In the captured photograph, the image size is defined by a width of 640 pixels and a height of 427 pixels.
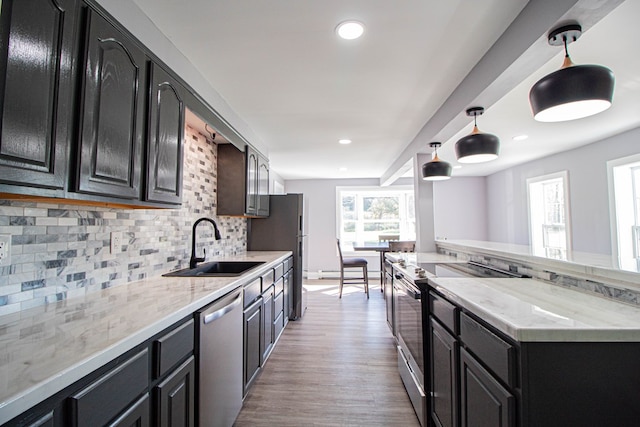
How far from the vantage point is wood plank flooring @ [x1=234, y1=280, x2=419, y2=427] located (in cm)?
194

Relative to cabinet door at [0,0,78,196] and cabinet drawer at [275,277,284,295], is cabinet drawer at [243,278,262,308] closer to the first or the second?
cabinet drawer at [275,277,284,295]

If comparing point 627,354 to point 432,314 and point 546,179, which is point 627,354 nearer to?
point 432,314

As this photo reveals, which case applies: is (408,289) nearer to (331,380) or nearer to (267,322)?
(331,380)

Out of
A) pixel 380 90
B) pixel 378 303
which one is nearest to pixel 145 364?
pixel 380 90

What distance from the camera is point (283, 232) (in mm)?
3975

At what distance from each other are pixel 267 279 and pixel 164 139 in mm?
1452

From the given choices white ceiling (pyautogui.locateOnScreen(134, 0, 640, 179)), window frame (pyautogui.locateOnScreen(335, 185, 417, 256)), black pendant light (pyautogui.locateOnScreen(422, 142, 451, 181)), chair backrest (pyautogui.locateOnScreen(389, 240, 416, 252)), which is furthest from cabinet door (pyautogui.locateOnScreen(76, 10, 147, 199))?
window frame (pyautogui.locateOnScreen(335, 185, 417, 256))

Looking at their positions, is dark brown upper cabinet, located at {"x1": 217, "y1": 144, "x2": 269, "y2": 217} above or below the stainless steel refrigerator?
above

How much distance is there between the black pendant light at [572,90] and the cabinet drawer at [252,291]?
1.95 meters

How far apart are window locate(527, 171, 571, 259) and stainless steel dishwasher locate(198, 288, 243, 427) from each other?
199 inches

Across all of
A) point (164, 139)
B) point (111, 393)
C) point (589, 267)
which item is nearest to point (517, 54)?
point (589, 267)

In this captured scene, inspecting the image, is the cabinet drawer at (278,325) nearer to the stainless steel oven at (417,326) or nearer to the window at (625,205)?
the stainless steel oven at (417,326)

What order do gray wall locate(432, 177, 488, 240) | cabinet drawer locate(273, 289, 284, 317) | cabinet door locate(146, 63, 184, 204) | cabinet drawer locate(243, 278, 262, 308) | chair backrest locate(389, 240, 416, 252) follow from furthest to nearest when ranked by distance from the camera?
gray wall locate(432, 177, 488, 240) < chair backrest locate(389, 240, 416, 252) < cabinet drawer locate(273, 289, 284, 317) < cabinet drawer locate(243, 278, 262, 308) < cabinet door locate(146, 63, 184, 204)

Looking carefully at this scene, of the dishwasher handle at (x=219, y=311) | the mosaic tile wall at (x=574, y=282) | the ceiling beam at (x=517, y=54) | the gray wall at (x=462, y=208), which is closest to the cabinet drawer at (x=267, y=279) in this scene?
the dishwasher handle at (x=219, y=311)
